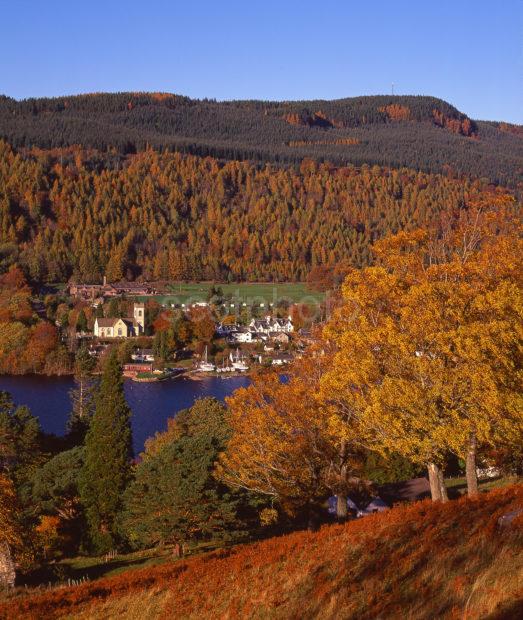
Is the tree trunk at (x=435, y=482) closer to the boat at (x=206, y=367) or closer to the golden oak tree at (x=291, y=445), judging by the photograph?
the golden oak tree at (x=291, y=445)

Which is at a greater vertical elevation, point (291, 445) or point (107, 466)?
point (291, 445)

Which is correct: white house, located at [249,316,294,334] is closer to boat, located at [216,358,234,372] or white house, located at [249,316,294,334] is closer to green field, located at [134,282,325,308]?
green field, located at [134,282,325,308]

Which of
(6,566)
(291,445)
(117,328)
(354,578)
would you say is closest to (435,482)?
(291,445)

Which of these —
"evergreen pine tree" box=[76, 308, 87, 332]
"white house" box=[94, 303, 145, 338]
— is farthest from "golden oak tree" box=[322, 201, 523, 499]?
"evergreen pine tree" box=[76, 308, 87, 332]

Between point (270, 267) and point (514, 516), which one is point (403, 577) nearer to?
point (514, 516)

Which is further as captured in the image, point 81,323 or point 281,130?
point 281,130

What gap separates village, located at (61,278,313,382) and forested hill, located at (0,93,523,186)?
193ft

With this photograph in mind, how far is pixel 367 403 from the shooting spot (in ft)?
28.2

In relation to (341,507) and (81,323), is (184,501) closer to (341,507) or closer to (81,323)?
(341,507)

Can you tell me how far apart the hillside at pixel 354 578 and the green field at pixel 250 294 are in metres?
55.3

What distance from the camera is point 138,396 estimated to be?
129ft

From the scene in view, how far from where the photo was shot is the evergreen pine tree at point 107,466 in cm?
1406

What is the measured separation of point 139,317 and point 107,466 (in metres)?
44.4

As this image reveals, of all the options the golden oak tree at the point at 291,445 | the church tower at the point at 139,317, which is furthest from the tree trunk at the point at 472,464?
the church tower at the point at 139,317
